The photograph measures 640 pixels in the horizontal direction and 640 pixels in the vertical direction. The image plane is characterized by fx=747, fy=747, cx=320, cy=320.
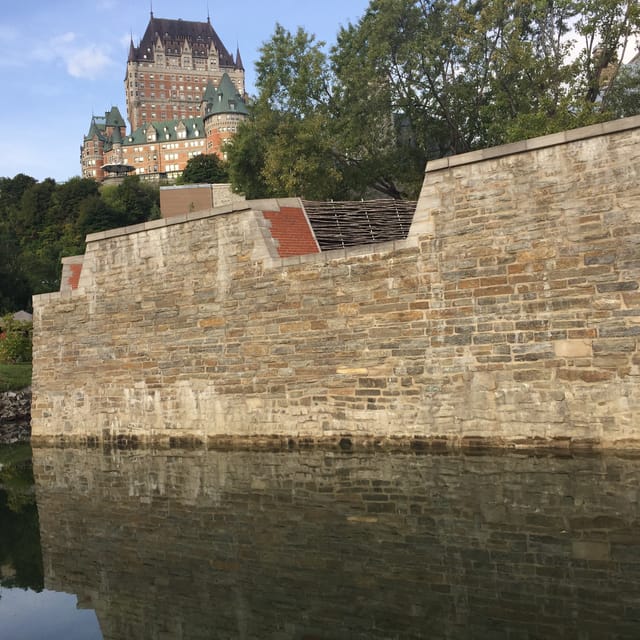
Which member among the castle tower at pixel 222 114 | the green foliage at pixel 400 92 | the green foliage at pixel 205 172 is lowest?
the green foliage at pixel 400 92

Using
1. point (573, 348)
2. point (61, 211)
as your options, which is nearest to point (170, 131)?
point (61, 211)

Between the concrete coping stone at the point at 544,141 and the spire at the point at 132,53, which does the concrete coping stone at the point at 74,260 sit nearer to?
the concrete coping stone at the point at 544,141

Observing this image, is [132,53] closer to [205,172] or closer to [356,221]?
[205,172]

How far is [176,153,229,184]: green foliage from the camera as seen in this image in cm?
9240

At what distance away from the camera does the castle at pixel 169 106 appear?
13762 centimetres

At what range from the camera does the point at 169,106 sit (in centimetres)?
17000

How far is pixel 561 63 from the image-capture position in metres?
28.2

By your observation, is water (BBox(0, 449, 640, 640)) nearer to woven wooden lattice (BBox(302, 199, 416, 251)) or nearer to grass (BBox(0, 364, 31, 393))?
woven wooden lattice (BBox(302, 199, 416, 251))

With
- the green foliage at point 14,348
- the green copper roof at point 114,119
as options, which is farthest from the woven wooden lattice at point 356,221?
the green copper roof at point 114,119

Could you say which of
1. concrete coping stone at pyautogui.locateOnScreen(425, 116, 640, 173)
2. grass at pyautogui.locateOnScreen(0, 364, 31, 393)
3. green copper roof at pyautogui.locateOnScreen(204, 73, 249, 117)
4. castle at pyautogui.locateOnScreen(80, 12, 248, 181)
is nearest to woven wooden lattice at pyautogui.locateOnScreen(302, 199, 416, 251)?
concrete coping stone at pyautogui.locateOnScreen(425, 116, 640, 173)

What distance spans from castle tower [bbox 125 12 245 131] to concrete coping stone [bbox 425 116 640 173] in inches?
6465

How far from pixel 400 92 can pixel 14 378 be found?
21.3 metres

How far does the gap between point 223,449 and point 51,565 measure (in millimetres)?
5742

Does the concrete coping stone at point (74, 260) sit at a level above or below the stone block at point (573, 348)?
above
